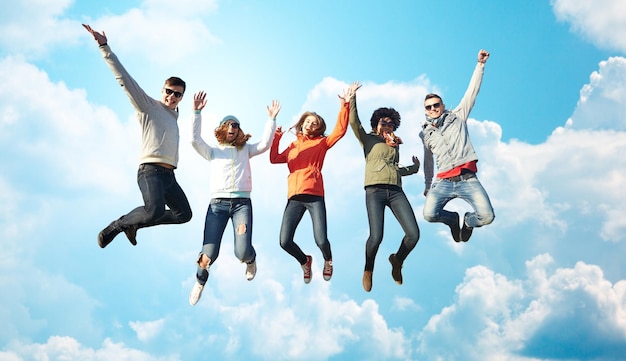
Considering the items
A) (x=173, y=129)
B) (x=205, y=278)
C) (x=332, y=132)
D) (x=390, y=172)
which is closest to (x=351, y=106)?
(x=332, y=132)

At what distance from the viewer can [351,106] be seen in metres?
12.0

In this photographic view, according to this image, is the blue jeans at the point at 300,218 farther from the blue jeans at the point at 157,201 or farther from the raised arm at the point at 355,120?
the blue jeans at the point at 157,201

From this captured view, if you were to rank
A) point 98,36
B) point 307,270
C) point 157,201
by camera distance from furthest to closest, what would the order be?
point 307,270 < point 157,201 < point 98,36

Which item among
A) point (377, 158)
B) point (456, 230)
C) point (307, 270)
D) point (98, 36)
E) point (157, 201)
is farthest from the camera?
point (307, 270)

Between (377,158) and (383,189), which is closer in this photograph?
(383,189)

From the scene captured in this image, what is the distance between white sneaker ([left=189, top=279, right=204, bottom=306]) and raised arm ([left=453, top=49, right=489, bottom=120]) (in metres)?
6.06

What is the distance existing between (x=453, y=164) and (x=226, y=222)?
14.6 feet

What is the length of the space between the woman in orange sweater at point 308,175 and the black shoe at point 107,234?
3.10 metres

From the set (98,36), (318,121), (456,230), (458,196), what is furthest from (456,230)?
(98,36)

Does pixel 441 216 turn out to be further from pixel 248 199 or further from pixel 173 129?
pixel 173 129

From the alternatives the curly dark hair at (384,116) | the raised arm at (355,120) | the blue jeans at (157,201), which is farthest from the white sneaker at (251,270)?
the curly dark hair at (384,116)

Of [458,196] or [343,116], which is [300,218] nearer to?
[343,116]

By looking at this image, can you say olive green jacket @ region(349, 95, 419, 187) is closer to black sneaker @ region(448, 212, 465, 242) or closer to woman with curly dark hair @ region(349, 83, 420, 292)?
woman with curly dark hair @ region(349, 83, 420, 292)

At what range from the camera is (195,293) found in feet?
39.5
